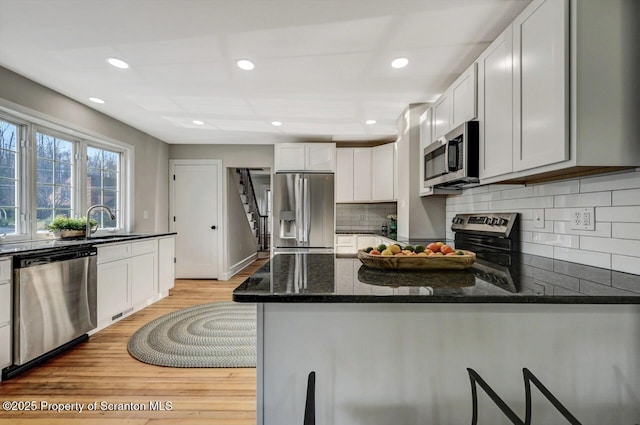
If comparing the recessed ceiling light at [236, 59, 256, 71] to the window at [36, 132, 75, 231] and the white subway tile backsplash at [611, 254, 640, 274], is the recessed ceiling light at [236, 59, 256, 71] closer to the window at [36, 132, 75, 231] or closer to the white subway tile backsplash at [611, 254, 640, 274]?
the window at [36, 132, 75, 231]

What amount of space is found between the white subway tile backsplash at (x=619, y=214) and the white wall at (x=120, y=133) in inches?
161

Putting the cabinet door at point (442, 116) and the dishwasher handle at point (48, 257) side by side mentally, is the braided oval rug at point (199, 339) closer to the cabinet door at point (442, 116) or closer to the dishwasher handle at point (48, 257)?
the dishwasher handle at point (48, 257)

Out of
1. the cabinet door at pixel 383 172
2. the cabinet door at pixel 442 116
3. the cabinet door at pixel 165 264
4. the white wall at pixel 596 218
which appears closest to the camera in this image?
the white wall at pixel 596 218

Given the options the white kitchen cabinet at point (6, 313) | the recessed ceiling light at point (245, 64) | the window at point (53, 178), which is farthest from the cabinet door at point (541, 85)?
the window at point (53, 178)

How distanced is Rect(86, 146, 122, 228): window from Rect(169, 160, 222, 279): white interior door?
1.11 metres

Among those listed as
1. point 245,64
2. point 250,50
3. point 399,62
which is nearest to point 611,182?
point 399,62

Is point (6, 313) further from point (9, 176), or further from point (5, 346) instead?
point (9, 176)

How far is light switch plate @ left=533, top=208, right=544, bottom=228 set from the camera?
183cm

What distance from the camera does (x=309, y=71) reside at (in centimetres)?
252

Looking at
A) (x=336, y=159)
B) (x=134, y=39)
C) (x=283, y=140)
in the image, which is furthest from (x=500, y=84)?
(x=283, y=140)

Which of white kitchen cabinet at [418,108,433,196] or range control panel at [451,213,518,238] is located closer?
range control panel at [451,213,518,238]

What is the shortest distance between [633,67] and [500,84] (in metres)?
0.58

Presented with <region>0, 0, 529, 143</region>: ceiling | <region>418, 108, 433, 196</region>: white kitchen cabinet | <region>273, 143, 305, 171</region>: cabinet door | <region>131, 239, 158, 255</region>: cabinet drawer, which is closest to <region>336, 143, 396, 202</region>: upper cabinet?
<region>273, 143, 305, 171</region>: cabinet door

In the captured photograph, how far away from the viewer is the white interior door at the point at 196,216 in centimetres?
514
